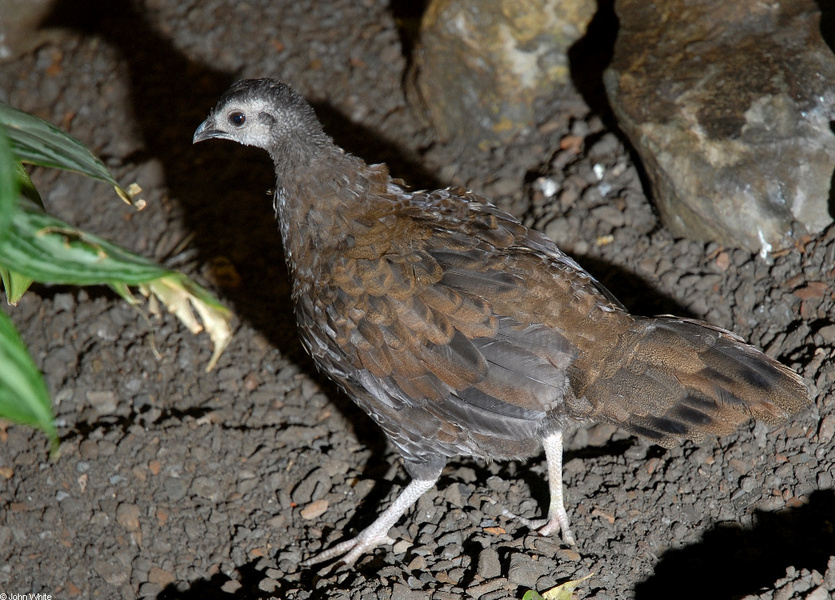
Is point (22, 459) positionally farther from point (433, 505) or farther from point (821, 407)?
point (821, 407)

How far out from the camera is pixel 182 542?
355 cm

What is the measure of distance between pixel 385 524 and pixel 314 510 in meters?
0.46

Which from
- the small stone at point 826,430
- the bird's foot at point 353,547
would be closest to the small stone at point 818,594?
the small stone at point 826,430

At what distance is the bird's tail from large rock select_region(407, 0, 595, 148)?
2532mm

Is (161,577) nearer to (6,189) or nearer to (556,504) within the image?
(556,504)

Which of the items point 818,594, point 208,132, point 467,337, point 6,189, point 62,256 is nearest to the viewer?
point 6,189

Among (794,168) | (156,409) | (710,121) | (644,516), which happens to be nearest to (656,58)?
(710,121)

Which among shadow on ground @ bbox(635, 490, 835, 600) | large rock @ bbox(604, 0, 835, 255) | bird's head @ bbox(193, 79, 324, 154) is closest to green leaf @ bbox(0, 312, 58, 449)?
bird's head @ bbox(193, 79, 324, 154)

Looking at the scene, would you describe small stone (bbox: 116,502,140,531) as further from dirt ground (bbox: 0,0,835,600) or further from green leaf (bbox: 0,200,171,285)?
green leaf (bbox: 0,200,171,285)

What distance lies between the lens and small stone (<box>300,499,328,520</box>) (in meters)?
3.61

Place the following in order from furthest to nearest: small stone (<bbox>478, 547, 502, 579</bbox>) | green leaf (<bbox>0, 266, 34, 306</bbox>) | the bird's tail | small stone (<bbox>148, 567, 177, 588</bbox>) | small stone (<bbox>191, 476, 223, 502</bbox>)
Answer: small stone (<bbox>191, 476, 223, 502</bbox>)
small stone (<bbox>148, 567, 177, 588</bbox>)
small stone (<bbox>478, 547, 502, 579</bbox>)
the bird's tail
green leaf (<bbox>0, 266, 34, 306</bbox>)

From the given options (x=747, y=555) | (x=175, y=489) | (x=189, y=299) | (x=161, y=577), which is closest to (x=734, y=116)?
(x=747, y=555)

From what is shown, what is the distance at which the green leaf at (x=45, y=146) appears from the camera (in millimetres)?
2025

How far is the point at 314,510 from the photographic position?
3.61 m
